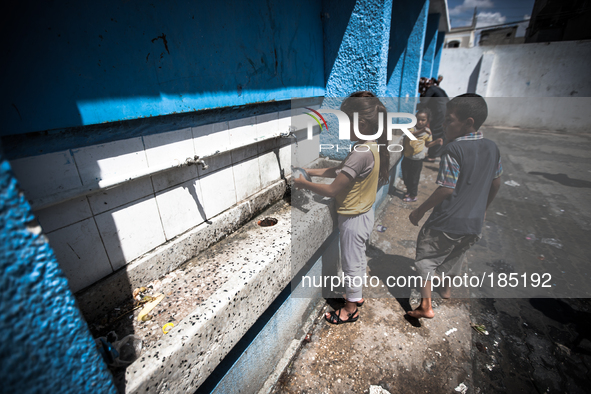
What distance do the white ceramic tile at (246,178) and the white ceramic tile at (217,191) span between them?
0.21 feet

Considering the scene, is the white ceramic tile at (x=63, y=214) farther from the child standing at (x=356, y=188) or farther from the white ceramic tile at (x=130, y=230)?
the child standing at (x=356, y=188)

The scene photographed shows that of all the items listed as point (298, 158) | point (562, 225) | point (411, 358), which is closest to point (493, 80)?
point (562, 225)

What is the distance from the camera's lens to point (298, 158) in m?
3.13

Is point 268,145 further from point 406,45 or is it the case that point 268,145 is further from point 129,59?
point 406,45

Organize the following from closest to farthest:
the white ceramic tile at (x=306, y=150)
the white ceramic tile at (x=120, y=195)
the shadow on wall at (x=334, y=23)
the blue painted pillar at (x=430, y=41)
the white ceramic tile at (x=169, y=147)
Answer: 1. the white ceramic tile at (x=120, y=195)
2. the white ceramic tile at (x=169, y=147)
3. the shadow on wall at (x=334, y=23)
4. the white ceramic tile at (x=306, y=150)
5. the blue painted pillar at (x=430, y=41)

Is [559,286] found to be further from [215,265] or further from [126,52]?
[126,52]

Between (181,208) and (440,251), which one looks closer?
(181,208)

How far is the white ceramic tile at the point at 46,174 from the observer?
1083mm

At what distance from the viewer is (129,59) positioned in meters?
1.31

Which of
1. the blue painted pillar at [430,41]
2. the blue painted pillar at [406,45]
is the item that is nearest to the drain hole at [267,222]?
the blue painted pillar at [406,45]

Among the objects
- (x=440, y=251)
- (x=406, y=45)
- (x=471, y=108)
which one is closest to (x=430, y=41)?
(x=406, y=45)

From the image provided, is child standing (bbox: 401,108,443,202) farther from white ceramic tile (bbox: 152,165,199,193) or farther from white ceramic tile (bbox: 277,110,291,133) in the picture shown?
white ceramic tile (bbox: 152,165,199,193)

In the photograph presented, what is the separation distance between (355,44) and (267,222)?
91.6 inches

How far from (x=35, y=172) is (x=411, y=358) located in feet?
9.33
